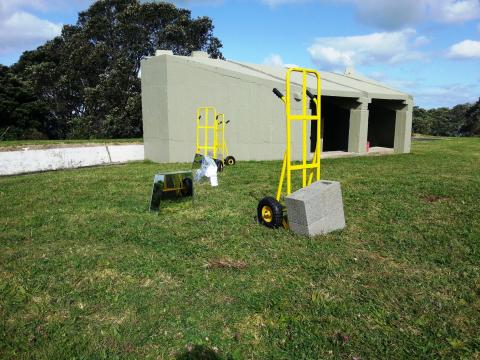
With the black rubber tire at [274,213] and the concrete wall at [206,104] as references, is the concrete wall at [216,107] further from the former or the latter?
the black rubber tire at [274,213]

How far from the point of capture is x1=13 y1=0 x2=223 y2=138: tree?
32.3m

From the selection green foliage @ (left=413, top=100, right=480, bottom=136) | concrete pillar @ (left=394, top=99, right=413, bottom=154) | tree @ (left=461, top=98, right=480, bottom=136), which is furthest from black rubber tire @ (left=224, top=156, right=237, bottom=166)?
tree @ (left=461, top=98, right=480, bottom=136)

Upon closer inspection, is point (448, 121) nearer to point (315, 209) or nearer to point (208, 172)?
point (208, 172)

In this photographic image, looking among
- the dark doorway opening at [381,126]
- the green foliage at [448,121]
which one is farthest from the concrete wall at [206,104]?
the green foliage at [448,121]

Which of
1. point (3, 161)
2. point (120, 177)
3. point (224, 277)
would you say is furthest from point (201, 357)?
point (3, 161)

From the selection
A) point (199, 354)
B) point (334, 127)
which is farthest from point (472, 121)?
point (199, 354)

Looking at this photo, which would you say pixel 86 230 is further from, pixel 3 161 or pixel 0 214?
pixel 3 161

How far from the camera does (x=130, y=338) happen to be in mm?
3371

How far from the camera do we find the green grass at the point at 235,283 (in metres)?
3.30

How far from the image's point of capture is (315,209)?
18.3 feet

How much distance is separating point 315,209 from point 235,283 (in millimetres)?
1790

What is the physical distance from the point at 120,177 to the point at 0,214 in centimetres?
441

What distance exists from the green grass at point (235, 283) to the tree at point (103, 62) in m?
26.2

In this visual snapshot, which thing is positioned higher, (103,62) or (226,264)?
(103,62)
